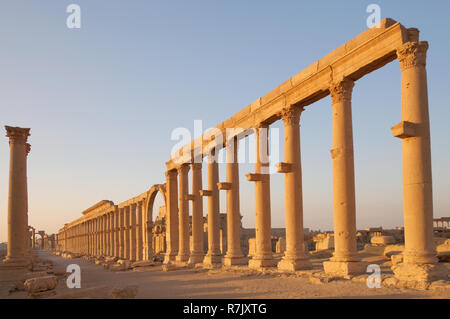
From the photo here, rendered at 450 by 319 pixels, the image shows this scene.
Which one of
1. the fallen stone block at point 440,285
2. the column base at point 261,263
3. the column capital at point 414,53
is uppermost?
the column capital at point 414,53

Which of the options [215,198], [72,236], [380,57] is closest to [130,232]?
[215,198]

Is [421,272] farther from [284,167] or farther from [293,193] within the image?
[284,167]

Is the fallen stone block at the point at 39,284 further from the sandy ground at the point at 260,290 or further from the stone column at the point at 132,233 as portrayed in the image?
the stone column at the point at 132,233

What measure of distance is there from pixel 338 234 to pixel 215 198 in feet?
40.5

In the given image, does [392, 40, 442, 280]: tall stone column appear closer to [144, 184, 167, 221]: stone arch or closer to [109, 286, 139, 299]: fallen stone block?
[109, 286, 139, 299]: fallen stone block

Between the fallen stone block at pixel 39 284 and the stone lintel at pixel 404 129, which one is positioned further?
the fallen stone block at pixel 39 284

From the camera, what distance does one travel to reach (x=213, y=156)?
93.4ft

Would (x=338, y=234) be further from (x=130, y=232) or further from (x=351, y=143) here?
(x=130, y=232)

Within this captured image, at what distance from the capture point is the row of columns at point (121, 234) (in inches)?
1849

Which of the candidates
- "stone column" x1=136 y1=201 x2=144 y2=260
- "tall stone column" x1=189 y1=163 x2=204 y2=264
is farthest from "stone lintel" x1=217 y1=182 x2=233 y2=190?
"stone column" x1=136 y1=201 x2=144 y2=260

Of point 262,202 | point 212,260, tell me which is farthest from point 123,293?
point 212,260

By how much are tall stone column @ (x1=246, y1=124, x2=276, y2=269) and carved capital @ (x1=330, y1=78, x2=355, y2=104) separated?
5.80 m

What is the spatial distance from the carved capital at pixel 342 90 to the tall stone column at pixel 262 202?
5.80 metres

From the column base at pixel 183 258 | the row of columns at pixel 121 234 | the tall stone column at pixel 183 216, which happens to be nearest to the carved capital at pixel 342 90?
the tall stone column at pixel 183 216
